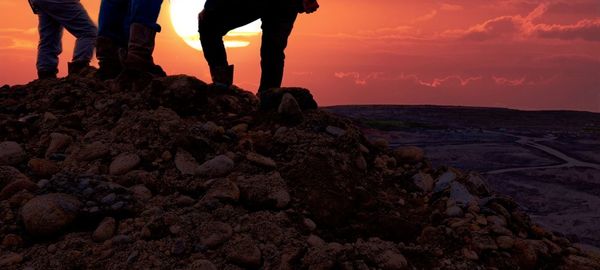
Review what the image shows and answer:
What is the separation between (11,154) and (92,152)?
1.81ft

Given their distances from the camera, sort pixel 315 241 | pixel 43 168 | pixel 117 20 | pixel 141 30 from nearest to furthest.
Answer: pixel 315 241 → pixel 43 168 → pixel 141 30 → pixel 117 20

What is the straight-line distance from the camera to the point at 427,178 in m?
4.10

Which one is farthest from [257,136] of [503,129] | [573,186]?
[503,129]

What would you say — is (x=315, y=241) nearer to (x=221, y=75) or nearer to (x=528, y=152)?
(x=221, y=75)

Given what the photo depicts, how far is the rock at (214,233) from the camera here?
A: 2.71 meters

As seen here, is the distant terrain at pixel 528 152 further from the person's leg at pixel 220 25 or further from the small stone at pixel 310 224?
the small stone at pixel 310 224

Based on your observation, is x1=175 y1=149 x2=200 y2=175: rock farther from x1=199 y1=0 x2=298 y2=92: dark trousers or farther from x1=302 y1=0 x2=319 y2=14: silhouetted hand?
x1=302 y1=0 x2=319 y2=14: silhouetted hand

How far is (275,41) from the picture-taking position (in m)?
4.73

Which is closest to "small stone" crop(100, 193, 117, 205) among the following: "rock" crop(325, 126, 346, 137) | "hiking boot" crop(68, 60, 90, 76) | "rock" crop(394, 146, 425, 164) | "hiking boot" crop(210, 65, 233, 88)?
"rock" crop(325, 126, 346, 137)

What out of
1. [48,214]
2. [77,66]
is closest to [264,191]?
[48,214]

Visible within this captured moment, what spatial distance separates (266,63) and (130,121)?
4.48 feet

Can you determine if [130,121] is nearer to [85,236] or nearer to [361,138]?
[85,236]

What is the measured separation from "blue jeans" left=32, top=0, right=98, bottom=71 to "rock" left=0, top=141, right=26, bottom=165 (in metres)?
2.23

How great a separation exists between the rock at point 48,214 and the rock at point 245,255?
2.70ft
